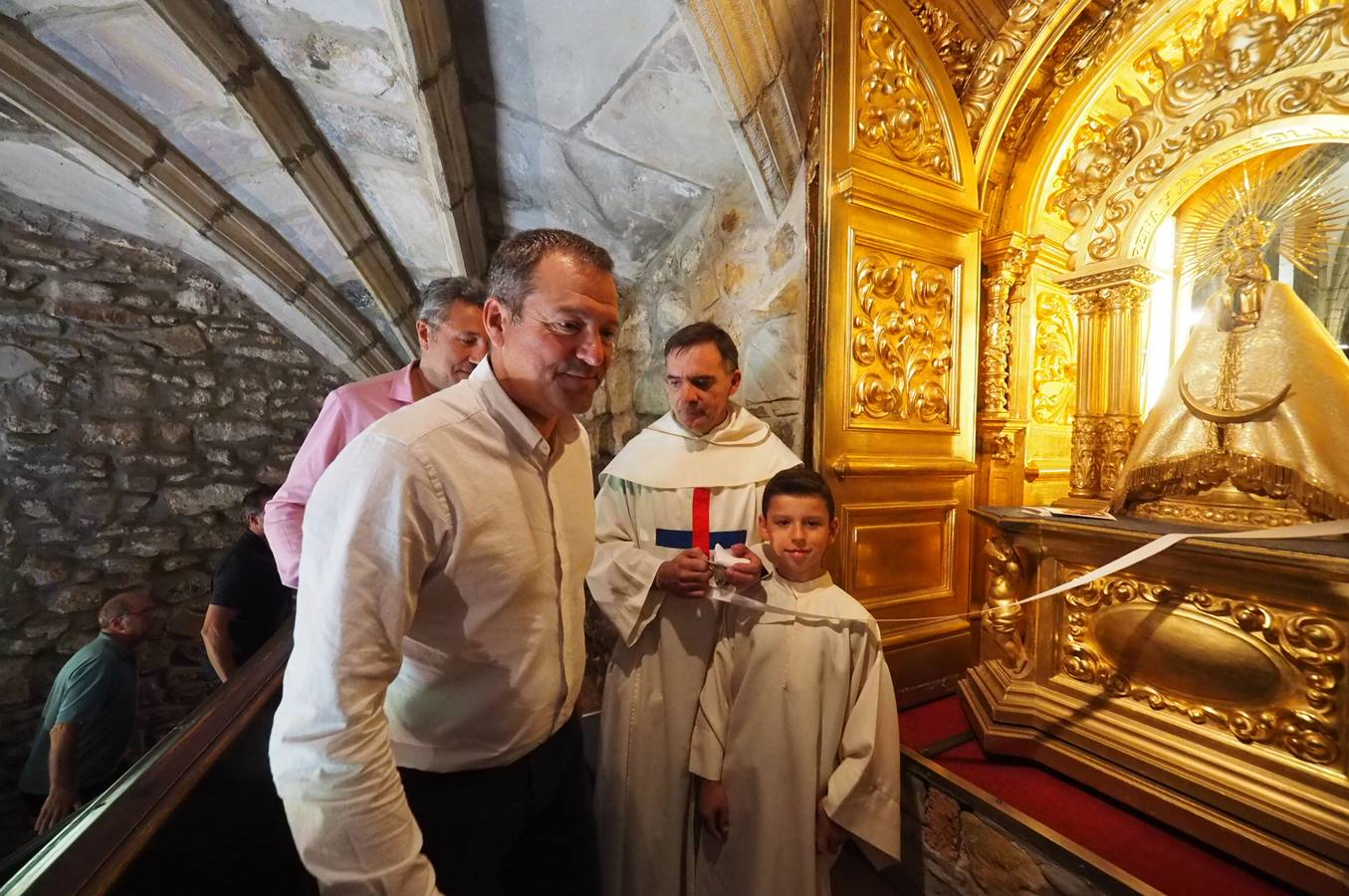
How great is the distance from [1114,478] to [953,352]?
92cm

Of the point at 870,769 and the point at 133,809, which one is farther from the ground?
the point at 133,809

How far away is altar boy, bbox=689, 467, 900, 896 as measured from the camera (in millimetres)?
1529

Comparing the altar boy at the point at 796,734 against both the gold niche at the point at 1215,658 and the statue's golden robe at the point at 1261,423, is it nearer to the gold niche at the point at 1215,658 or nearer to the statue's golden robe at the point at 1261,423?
the gold niche at the point at 1215,658

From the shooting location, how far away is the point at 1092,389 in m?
2.38

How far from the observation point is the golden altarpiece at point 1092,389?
4.72ft

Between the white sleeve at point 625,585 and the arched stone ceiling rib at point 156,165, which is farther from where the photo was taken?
the arched stone ceiling rib at point 156,165

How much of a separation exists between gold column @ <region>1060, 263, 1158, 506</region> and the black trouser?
8.07 ft

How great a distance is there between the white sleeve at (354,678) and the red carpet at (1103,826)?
1.83 meters

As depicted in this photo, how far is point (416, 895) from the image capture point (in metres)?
0.81

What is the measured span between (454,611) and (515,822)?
0.62 meters

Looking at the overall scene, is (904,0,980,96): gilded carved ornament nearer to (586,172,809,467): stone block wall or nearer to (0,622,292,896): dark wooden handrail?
(586,172,809,467): stone block wall

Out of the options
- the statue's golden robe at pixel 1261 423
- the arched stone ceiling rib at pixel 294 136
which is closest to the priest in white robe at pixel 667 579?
the statue's golden robe at pixel 1261 423

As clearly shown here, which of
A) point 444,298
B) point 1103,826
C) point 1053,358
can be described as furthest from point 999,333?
point 444,298

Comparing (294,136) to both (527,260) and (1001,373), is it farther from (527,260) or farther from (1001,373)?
(1001,373)
